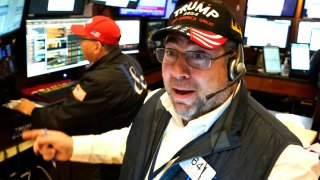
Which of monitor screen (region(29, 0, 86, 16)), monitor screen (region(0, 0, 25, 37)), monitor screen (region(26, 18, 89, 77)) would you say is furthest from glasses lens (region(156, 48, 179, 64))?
monitor screen (region(29, 0, 86, 16))

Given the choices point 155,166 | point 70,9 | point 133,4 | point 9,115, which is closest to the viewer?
point 155,166

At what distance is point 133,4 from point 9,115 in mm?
1916

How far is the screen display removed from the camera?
3832mm

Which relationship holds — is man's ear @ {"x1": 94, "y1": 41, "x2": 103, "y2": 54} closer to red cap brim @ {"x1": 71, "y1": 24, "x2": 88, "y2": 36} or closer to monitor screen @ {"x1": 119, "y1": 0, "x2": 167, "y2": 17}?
red cap brim @ {"x1": 71, "y1": 24, "x2": 88, "y2": 36}

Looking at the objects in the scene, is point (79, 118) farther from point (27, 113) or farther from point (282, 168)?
point (282, 168)

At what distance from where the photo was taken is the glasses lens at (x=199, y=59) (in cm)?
96

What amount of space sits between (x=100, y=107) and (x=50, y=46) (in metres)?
0.63

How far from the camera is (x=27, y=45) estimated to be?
200 cm

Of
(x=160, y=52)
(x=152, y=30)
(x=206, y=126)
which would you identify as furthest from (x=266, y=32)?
(x=206, y=126)

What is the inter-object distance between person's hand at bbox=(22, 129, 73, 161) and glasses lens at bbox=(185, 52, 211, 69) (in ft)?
1.74

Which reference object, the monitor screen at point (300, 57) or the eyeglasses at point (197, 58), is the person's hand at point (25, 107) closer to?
the eyeglasses at point (197, 58)

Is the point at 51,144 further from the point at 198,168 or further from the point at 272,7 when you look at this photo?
the point at 272,7

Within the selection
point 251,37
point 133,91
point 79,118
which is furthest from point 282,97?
point 79,118

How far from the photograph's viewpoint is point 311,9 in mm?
3977
